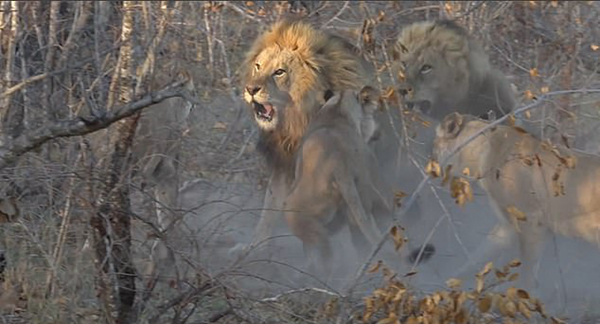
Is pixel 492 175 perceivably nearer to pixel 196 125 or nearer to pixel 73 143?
pixel 73 143

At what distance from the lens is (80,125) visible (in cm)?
340

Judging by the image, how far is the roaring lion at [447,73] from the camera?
564 cm

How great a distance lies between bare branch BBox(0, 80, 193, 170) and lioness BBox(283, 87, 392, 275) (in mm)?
1424

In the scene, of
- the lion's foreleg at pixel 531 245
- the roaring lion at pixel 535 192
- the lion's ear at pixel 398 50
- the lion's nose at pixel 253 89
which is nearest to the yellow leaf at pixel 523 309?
the roaring lion at pixel 535 192

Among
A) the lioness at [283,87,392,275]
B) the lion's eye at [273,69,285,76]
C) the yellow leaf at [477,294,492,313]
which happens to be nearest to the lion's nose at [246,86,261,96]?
Answer: the lion's eye at [273,69,285,76]

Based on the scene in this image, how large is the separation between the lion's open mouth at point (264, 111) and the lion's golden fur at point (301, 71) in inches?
2.0

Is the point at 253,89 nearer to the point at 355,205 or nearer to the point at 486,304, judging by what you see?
the point at 355,205

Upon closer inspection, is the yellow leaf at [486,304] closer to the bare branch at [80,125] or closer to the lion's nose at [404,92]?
the bare branch at [80,125]

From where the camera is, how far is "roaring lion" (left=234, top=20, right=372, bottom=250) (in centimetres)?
511

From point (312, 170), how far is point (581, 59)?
274 cm

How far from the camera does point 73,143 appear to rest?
4512mm

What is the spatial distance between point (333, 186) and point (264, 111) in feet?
1.77

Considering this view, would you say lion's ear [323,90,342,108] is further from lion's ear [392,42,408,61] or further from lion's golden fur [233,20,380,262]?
lion's ear [392,42,408,61]

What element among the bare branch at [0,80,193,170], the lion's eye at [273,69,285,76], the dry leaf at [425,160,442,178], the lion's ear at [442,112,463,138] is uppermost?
the bare branch at [0,80,193,170]
